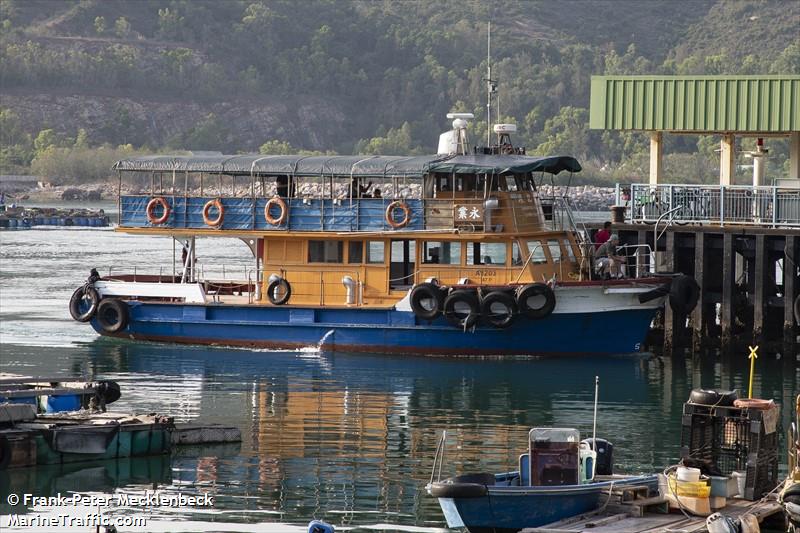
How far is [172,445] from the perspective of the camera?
24672mm

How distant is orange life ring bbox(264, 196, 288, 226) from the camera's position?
35594mm

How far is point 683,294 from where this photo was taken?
3356 centimetres

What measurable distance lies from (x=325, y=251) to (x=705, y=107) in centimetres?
900

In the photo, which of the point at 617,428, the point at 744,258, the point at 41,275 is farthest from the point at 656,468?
the point at 41,275

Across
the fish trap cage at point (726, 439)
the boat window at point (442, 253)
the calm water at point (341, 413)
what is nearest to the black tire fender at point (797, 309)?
the calm water at point (341, 413)

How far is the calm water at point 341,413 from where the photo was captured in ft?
71.6

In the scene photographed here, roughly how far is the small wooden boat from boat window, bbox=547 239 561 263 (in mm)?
14946

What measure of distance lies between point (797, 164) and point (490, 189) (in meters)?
7.78

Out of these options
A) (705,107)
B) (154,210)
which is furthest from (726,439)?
(154,210)

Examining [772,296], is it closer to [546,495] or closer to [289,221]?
[289,221]

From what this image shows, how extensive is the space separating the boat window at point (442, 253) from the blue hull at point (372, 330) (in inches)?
51.4

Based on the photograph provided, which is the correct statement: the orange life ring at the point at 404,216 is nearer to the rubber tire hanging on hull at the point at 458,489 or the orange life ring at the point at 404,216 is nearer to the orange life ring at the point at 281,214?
the orange life ring at the point at 281,214

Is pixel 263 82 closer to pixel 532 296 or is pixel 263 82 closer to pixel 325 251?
pixel 325 251

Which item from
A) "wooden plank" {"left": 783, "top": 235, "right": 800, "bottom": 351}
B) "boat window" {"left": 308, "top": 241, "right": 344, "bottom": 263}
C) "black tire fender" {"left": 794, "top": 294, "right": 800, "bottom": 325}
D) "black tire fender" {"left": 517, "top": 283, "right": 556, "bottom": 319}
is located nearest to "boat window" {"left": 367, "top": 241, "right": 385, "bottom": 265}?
"boat window" {"left": 308, "top": 241, "right": 344, "bottom": 263}
